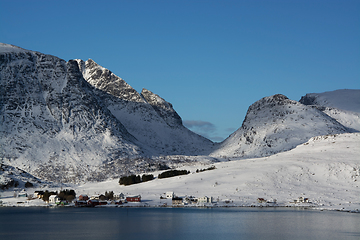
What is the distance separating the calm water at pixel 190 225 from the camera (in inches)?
2557

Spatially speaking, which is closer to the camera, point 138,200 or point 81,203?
point 138,200

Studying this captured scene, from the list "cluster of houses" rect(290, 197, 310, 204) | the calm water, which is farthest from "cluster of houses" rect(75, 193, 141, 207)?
"cluster of houses" rect(290, 197, 310, 204)

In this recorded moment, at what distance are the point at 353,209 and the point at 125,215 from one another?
4677cm

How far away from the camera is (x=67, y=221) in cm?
8269

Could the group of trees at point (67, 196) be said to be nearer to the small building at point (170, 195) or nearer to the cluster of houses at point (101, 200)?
the cluster of houses at point (101, 200)

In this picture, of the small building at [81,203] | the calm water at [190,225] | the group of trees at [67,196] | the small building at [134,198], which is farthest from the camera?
the group of trees at [67,196]

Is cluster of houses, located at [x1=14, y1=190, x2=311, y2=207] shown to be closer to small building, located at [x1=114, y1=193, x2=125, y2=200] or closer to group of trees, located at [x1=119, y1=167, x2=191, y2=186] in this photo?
small building, located at [x1=114, y1=193, x2=125, y2=200]

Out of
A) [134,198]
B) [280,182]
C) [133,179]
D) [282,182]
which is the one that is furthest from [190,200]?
[133,179]

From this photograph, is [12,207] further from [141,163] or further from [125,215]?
[141,163]

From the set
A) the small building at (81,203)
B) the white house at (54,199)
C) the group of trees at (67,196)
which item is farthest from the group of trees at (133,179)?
the small building at (81,203)

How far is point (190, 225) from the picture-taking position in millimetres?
74750

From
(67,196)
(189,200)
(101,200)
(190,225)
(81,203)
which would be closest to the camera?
(190,225)

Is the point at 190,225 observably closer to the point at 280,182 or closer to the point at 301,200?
the point at 301,200

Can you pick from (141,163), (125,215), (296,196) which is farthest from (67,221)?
(141,163)
